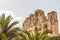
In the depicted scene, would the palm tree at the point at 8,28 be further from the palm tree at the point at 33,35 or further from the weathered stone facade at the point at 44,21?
the weathered stone facade at the point at 44,21

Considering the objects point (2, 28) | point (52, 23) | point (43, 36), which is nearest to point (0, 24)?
point (2, 28)

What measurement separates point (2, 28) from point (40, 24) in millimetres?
31716

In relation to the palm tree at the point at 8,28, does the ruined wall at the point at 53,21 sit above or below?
above

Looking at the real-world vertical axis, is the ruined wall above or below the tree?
above

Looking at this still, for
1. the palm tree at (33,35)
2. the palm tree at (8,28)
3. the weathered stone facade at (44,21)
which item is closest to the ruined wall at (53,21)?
the weathered stone facade at (44,21)

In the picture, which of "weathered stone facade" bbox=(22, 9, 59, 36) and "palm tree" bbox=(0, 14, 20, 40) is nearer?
"palm tree" bbox=(0, 14, 20, 40)

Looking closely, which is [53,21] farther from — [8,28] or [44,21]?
[8,28]

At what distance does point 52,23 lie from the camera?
167ft

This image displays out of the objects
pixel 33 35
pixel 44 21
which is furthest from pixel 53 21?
pixel 33 35

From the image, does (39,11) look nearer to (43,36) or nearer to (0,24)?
(43,36)

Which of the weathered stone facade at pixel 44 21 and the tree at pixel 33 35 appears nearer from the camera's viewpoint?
the tree at pixel 33 35

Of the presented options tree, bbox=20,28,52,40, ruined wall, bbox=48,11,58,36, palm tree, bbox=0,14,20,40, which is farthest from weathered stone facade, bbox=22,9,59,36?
palm tree, bbox=0,14,20,40

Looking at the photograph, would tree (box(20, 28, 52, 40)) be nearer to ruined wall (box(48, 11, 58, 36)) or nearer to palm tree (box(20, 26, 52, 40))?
palm tree (box(20, 26, 52, 40))

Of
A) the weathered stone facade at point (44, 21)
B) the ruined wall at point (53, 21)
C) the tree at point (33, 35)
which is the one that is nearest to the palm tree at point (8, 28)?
the tree at point (33, 35)
